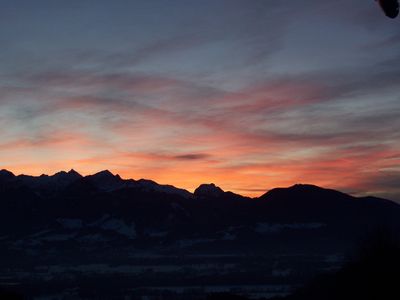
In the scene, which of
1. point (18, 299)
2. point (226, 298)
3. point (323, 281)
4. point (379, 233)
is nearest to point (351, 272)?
point (323, 281)

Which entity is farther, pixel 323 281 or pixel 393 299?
pixel 323 281

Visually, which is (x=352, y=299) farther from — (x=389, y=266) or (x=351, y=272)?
(x=351, y=272)

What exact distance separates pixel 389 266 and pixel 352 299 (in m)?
9.06

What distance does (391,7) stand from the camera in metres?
37.4

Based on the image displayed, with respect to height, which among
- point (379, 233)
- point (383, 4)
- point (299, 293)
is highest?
point (383, 4)

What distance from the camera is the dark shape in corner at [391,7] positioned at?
122ft

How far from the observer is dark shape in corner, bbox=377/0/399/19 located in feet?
122

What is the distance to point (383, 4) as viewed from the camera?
37.7 meters

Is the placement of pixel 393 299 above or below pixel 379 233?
below

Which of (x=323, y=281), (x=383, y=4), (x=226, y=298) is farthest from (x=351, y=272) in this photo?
(x=383, y=4)

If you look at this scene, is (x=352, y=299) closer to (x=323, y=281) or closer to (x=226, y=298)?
(x=226, y=298)

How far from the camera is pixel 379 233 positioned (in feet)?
382

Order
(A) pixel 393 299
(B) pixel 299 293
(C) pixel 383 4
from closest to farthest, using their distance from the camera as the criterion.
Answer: (C) pixel 383 4
(A) pixel 393 299
(B) pixel 299 293

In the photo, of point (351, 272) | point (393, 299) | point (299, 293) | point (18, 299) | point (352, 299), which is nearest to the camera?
point (18, 299)
